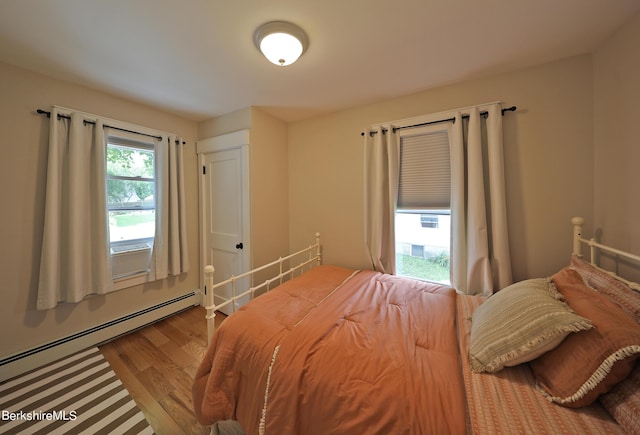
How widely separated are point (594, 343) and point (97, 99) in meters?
3.75

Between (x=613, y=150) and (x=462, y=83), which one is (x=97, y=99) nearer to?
(x=462, y=83)

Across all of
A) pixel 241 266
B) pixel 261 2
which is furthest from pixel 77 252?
pixel 261 2

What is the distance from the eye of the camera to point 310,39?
144cm

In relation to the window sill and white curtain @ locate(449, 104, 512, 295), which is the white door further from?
white curtain @ locate(449, 104, 512, 295)

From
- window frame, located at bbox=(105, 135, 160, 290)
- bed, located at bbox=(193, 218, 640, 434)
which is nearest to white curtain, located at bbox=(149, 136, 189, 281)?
window frame, located at bbox=(105, 135, 160, 290)

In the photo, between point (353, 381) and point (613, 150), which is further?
point (613, 150)

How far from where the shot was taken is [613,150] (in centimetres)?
143

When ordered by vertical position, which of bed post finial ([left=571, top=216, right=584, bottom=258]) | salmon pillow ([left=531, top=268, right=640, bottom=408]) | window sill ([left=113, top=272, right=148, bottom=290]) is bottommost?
window sill ([left=113, top=272, right=148, bottom=290])

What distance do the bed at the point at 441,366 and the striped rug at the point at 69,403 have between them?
76 centimetres

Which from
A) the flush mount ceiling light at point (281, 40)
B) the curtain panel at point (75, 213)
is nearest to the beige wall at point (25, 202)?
the curtain panel at point (75, 213)

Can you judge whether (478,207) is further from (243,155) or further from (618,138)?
(243,155)

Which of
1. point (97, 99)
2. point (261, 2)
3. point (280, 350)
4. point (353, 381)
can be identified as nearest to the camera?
point (353, 381)

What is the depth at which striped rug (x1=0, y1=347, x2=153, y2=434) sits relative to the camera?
53.6 inches

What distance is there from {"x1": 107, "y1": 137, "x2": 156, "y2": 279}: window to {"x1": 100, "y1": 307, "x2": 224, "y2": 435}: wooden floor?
700 millimetres
